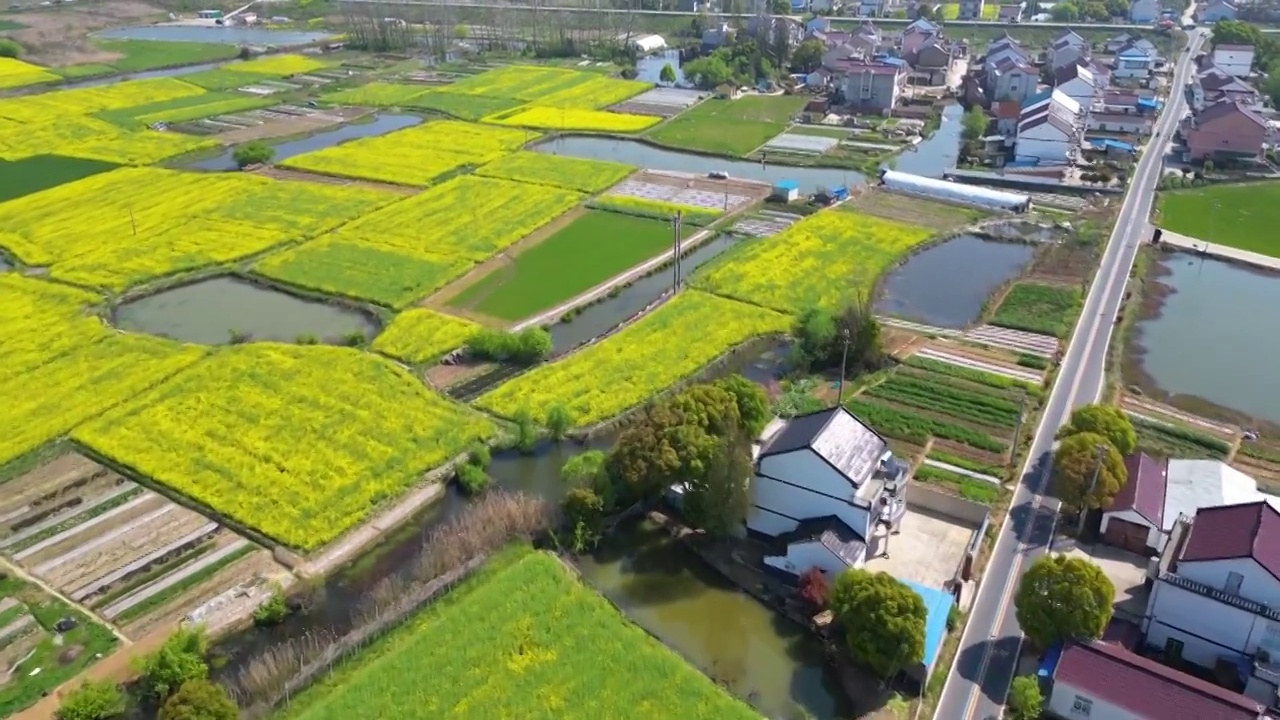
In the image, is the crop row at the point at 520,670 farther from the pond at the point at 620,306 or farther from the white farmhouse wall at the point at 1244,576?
the pond at the point at 620,306

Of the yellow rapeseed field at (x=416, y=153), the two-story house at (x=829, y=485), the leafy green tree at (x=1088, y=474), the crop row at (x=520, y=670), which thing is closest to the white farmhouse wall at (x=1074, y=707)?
the two-story house at (x=829, y=485)

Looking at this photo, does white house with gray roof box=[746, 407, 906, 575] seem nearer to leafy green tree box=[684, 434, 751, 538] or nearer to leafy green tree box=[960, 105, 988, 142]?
leafy green tree box=[684, 434, 751, 538]

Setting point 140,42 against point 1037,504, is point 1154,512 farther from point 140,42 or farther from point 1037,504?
point 140,42

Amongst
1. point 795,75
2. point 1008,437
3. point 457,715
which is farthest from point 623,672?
point 795,75

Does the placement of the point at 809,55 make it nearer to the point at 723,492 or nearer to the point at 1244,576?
the point at 723,492

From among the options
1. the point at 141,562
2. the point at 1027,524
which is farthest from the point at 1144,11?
the point at 141,562
